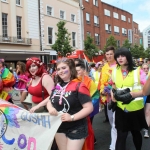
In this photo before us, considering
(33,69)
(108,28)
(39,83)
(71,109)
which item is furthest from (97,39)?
(71,109)

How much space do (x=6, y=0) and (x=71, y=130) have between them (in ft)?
72.2

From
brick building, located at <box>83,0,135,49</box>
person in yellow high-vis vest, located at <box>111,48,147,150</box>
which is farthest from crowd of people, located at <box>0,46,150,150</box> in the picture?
brick building, located at <box>83,0,135,49</box>

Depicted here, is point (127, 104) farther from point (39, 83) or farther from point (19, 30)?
point (19, 30)

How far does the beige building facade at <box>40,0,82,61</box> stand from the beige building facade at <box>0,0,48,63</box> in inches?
41.1

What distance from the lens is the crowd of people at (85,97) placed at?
2.83 metres

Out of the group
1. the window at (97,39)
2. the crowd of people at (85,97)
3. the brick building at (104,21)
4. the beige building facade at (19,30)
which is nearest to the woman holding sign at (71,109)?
the crowd of people at (85,97)

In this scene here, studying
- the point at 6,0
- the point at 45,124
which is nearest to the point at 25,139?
the point at 45,124

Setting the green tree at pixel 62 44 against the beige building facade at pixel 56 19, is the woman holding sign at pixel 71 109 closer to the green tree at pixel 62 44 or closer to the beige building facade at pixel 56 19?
the green tree at pixel 62 44

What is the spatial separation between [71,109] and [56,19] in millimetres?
26444

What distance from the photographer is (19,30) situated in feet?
77.6

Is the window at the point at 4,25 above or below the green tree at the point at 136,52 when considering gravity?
above

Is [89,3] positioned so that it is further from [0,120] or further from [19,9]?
[0,120]

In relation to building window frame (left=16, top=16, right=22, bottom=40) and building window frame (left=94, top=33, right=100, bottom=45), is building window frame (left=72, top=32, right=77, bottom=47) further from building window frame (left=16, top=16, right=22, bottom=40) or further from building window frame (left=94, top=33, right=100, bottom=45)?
building window frame (left=16, top=16, right=22, bottom=40)

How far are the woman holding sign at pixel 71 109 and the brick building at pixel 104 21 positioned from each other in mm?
32094
